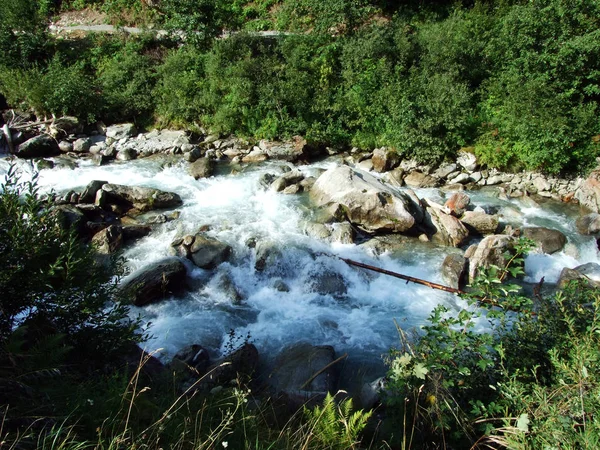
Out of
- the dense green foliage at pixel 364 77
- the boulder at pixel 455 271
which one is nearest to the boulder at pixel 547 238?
the boulder at pixel 455 271

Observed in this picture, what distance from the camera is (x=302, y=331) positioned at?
27.3 feet

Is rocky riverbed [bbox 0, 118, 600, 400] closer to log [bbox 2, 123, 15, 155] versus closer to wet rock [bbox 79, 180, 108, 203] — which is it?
wet rock [bbox 79, 180, 108, 203]

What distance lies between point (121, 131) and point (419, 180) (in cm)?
1208

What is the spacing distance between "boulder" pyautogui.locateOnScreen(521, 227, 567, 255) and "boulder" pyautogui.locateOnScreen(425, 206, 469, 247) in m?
1.52

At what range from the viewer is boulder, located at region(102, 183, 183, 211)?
483 inches

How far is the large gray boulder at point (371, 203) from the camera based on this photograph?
35.8 feet

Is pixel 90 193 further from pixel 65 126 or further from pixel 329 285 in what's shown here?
pixel 329 285

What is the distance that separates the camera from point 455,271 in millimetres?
9352

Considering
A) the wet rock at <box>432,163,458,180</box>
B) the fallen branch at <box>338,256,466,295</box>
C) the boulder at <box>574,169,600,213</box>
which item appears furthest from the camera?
the wet rock at <box>432,163,458,180</box>

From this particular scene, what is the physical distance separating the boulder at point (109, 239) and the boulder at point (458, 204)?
348 inches

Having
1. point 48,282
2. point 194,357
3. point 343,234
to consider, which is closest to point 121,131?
point 343,234

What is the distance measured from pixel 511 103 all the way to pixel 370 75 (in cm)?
530

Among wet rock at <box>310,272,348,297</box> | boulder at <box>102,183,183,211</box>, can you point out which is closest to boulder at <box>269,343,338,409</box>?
wet rock at <box>310,272,348,297</box>

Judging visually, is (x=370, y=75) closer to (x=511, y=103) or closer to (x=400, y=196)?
(x=511, y=103)
